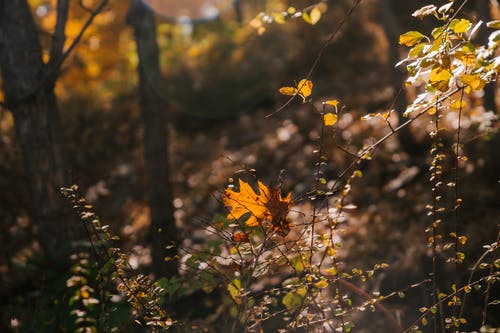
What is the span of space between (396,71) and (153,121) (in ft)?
11.6

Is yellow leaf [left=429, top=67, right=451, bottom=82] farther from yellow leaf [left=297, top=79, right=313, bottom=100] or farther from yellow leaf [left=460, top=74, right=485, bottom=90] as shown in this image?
yellow leaf [left=297, top=79, right=313, bottom=100]

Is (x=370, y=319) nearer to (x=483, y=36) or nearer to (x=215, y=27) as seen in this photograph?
(x=483, y=36)

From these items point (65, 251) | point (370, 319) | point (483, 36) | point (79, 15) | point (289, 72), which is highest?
point (79, 15)

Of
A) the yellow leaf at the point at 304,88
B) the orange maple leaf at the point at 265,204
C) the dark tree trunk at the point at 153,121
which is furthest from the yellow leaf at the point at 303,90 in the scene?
the dark tree trunk at the point at 153,121

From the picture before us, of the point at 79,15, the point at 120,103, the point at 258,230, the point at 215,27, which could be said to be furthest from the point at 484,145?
the point at 79,15

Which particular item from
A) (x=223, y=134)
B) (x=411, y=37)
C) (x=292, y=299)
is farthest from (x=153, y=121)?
(x=223, y=134)

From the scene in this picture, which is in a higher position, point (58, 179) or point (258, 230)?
point (58, 179)

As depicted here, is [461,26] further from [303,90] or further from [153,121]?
[153,121]

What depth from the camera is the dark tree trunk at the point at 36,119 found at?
13.6 ft

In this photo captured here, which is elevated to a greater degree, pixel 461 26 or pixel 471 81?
pixel 461 26

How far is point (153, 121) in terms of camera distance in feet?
18.4

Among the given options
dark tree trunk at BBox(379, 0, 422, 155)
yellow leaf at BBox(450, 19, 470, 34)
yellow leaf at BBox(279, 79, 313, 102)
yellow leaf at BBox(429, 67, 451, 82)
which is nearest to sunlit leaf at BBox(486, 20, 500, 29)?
yellow leaf at BBox(450, 19, 470, 34)

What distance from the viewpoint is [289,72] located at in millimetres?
11773

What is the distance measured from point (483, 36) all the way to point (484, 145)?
1542 mm
